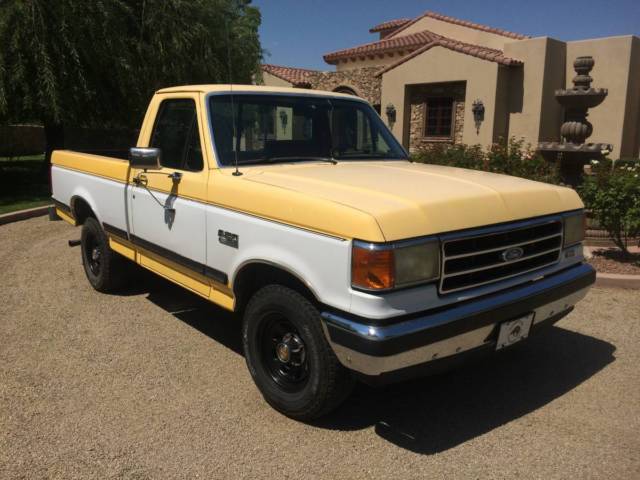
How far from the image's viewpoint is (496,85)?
17234mm

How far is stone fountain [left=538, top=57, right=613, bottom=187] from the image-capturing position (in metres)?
9.69

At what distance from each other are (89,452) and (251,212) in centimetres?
165

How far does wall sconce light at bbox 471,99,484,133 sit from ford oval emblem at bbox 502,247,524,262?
1551 centimetres

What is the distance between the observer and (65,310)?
5414mm

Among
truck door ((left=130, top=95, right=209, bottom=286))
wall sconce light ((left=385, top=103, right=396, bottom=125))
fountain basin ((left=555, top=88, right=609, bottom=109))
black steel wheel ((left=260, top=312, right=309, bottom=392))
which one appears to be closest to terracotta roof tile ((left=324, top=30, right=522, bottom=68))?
wall sconce light ((left=385, top=103, right=396, bottom=125))

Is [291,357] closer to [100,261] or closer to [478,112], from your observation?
[100,261]

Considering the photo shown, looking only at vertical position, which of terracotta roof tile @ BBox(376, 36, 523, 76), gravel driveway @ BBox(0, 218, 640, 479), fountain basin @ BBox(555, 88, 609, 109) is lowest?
gravel driveway @ BBox(0, 218, 640, 479)

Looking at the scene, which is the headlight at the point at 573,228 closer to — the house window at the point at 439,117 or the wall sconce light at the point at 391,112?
the house window at the point at 439,117

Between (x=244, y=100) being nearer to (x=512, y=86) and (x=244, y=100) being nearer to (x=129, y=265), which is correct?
(x=129, y=265)

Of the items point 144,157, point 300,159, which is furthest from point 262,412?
point 144,157

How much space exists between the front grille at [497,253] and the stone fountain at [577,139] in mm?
6735

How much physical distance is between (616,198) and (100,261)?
19.0 ft

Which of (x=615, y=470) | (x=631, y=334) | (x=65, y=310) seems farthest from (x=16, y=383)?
(x=631, y=334)

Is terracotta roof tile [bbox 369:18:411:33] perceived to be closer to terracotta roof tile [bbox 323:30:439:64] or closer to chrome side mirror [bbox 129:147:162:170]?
terracotta roof tile [bbox 323:30:439:64]
